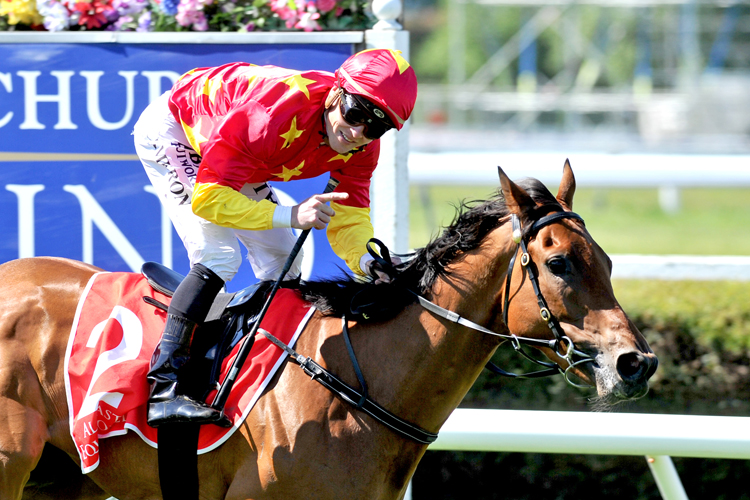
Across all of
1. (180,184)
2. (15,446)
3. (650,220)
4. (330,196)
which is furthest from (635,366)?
(650,220)

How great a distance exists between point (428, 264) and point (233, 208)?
1.91 ft

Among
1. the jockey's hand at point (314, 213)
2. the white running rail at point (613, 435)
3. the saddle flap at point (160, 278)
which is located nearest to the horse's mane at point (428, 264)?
the jockey's hand at point (314, 213)

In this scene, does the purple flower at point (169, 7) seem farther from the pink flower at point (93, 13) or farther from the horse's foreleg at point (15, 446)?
the horse's foreleg at point (15, 446)

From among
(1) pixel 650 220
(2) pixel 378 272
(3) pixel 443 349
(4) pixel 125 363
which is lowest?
(1) pixel 650 220

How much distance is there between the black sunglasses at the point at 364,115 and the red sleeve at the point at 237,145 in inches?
8.8

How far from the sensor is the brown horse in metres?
2.10

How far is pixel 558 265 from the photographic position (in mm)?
2096

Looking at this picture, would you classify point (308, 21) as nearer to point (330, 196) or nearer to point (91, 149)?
point (91, 149)

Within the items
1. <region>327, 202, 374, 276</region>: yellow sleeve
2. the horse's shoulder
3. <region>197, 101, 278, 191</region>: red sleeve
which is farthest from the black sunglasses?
the horse's shoulder

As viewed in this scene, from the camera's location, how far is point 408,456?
90.7 inches

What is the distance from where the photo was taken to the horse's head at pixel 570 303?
2.04 meters

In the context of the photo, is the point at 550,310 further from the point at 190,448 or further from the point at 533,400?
the point at 533,400

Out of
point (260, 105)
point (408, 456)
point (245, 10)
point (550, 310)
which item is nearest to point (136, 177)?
point (245, 10)

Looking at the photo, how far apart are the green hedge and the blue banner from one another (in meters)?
1.25
